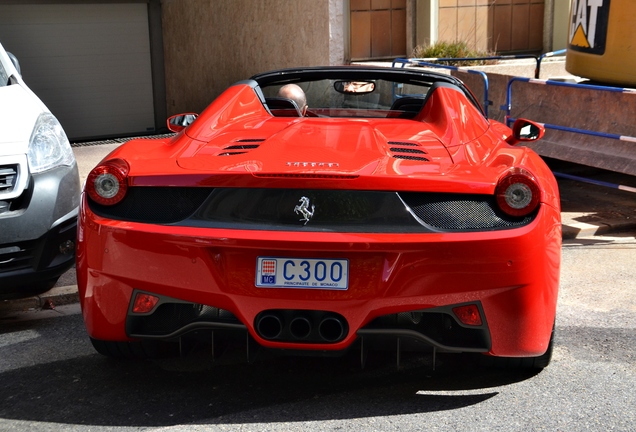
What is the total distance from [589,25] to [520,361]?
629 cm

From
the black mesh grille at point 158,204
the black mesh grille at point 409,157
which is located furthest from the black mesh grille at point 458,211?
the black mesh grille at point 158,204

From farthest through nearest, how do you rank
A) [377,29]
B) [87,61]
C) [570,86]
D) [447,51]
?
[87,61] < [377,29] < [447,51] < [570,86]

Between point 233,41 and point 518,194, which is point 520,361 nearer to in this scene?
point 518,194

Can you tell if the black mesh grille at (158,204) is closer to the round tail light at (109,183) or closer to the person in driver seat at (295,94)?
the round tail light at (109,183)

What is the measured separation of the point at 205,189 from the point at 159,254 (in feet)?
1.06

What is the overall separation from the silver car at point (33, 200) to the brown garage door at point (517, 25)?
484 inches

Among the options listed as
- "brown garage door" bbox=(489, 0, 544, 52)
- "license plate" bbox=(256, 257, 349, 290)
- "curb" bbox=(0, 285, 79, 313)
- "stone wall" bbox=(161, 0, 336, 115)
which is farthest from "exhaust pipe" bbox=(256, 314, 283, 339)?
"brown garage door" bbox=(489, 0, 544, 52)

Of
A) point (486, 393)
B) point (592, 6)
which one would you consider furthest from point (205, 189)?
point (592, 6)

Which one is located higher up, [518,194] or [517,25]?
[518,194]

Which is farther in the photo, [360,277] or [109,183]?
[109,183]

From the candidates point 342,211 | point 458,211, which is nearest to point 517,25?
point 458,211

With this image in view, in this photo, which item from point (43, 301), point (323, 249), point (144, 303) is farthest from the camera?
point (43, 301)

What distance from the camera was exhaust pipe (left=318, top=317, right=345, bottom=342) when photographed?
3.74 metres

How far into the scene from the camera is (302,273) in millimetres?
3691
